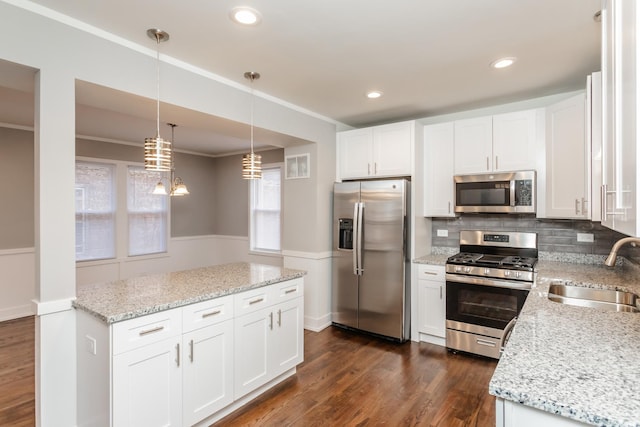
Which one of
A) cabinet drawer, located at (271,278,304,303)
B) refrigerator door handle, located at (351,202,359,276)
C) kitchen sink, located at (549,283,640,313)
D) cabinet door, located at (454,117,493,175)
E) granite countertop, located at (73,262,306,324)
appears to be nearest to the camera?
granite countertop, located at (73,262,306,324)

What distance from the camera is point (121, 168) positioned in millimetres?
5258

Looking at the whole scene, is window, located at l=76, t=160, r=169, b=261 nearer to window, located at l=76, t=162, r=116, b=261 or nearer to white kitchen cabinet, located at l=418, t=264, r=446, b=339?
window, located at l=76, t=162, r=116, b=261

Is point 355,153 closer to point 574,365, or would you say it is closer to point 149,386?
point 149,386

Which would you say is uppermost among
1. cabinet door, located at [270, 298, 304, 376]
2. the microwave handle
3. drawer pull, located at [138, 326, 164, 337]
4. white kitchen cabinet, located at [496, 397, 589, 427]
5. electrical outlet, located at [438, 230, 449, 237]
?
the microwave handle

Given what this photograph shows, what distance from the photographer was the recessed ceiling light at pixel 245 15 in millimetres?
1923

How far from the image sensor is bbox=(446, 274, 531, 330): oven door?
300cm

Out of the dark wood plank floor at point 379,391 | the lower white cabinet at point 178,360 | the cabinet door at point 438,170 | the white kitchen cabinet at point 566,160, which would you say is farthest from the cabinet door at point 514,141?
the lower white cabinet at point 178,360

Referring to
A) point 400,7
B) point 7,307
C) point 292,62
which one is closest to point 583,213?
point 400,7

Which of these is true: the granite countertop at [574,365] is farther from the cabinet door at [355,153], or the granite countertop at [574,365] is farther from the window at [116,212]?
the window at [116,212]

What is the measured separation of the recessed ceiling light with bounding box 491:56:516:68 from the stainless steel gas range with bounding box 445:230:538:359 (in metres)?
1.71

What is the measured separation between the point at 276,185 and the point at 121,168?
2.40 m

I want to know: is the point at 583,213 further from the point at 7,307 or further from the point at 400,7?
the point at 7,307

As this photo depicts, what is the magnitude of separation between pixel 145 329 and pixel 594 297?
2.81 m

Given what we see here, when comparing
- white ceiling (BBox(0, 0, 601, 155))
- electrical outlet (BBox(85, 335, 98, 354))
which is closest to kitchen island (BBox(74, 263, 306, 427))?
electrical outlet (BBox(85, 335, 98, 354))
